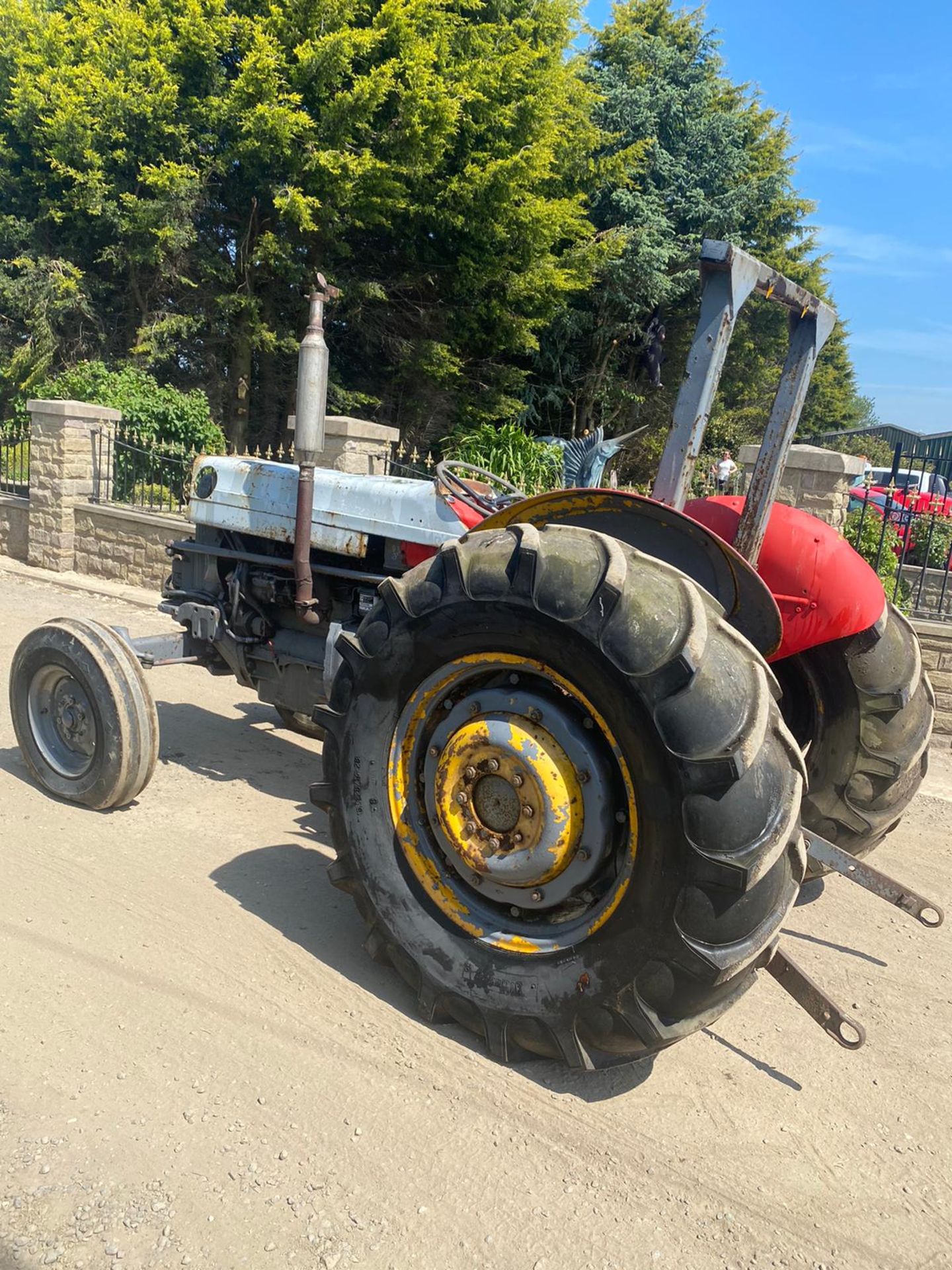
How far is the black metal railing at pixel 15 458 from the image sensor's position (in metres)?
11.3

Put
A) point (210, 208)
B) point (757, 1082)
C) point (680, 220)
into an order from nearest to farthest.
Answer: point (757, 1082)
point (210, 208)
point (680, 220)

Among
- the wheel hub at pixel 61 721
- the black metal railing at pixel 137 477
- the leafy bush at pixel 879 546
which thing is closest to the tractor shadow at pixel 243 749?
the wheel hub at pixel 61 721

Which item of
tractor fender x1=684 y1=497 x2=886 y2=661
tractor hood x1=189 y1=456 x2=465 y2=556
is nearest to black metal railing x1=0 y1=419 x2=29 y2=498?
tractor hood x1=189 y1=456 x2=465 y2=556

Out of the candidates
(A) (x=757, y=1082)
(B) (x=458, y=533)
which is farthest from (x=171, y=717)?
(A) (x=757, y=1082)

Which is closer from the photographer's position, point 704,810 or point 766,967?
point 704,810

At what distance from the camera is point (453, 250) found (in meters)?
15.1

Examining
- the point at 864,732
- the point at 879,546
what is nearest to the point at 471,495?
the point at 864,732

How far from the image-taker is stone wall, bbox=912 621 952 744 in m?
6.62

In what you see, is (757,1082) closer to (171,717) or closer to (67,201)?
(171,717)

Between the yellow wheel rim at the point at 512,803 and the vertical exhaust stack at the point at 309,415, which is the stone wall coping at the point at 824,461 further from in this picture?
the yellow wheel rim at the point at 512,803

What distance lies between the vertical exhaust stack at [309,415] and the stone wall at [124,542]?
576cm

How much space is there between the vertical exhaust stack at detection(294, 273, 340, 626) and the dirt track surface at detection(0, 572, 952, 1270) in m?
1.35

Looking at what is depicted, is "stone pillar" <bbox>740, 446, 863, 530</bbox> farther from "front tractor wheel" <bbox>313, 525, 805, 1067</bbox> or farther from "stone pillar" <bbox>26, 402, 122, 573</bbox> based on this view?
"stone pillar" <bbox>26, 402, 122, 573</bbox>

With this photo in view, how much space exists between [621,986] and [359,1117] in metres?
0.74
